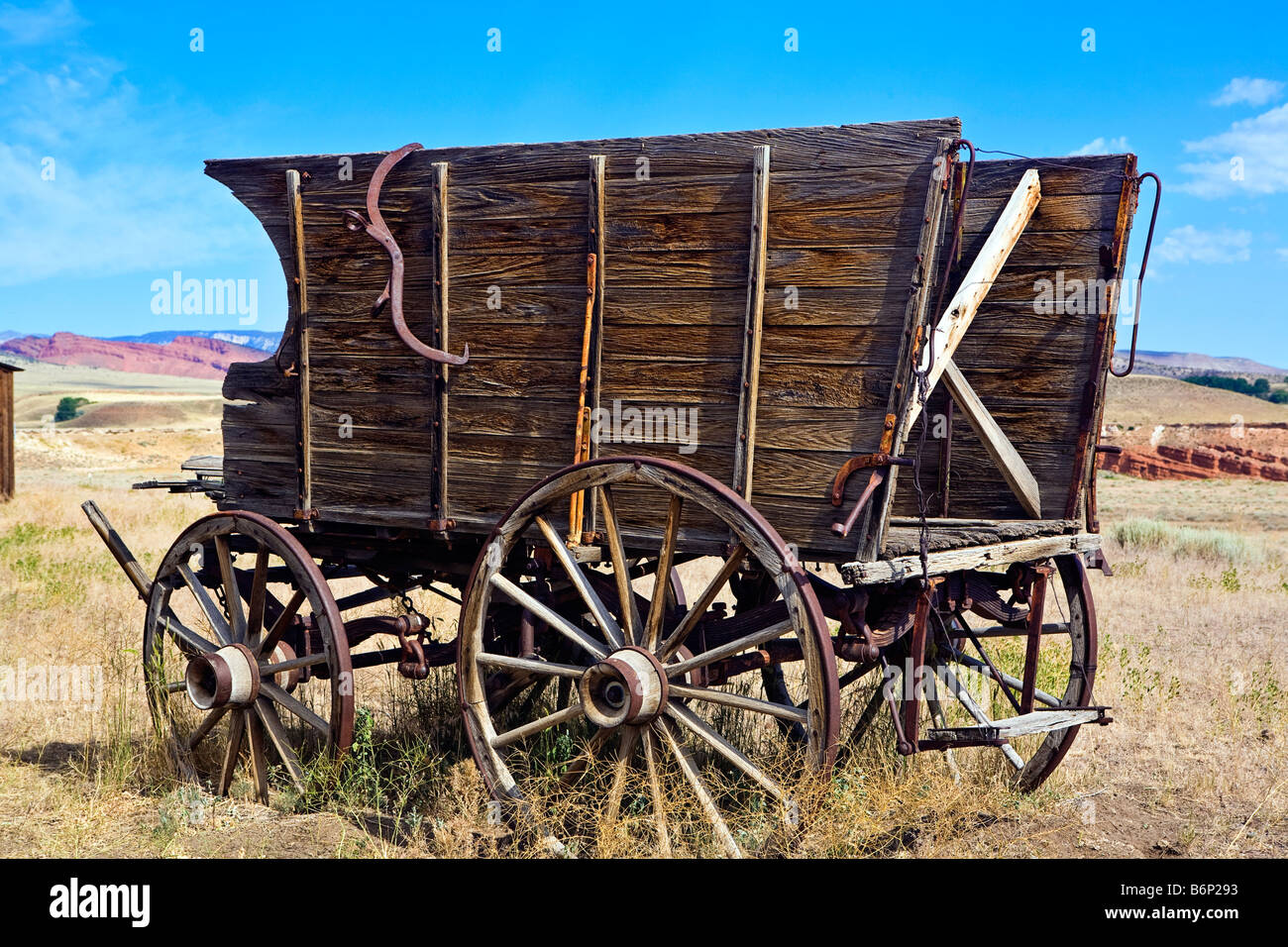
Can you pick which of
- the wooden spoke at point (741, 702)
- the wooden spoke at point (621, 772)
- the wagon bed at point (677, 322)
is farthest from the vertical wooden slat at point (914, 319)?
the wooden spoke at point (621, 772)

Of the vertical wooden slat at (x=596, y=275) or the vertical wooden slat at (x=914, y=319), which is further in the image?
the vertical wooden slat at (x=596, y=275)

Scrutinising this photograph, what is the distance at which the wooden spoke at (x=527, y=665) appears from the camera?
413cm

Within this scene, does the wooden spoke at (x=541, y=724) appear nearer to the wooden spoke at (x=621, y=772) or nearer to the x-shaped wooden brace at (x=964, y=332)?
the wooden spoke at (x=621, y=772)

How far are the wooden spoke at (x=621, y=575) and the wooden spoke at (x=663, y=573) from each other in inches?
2.4

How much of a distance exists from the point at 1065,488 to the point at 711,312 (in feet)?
6.47

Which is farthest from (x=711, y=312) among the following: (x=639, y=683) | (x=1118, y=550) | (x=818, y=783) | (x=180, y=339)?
(x=180, y=339)

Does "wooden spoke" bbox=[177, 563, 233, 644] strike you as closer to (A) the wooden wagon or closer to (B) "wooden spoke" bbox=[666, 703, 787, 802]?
(A) the wooden wagon

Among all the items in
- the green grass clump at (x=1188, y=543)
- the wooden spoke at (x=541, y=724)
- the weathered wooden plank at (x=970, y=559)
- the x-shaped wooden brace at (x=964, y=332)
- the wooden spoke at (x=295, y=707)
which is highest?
the x-shaped wooden brace at (x=964, y=332)

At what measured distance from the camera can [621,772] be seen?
3936 mm

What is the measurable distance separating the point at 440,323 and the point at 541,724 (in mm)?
1729

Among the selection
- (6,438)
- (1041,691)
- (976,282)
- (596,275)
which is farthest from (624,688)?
(6,438)

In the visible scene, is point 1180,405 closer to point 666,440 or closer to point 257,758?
point 666,440

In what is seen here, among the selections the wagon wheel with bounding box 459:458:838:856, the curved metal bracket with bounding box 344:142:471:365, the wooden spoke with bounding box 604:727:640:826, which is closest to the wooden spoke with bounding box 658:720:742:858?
the wagon wheel with bounding box 459:458:838:856

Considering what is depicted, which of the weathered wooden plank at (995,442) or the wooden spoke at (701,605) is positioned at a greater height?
the weathered wooden plank at (995,442)
